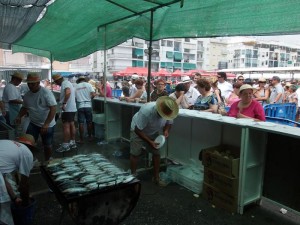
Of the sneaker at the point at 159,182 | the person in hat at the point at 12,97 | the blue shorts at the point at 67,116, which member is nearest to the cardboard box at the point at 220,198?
the sneaker at the point at 159,182

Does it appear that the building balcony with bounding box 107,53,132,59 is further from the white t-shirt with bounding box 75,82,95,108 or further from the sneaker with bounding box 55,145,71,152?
the sneaker with bounding box 55,145,71,152

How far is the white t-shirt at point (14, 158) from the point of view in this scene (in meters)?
2.56

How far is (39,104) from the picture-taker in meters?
4.63

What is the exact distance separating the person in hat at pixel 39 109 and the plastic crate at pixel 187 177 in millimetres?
2314

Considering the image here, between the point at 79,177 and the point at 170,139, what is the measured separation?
116 inches

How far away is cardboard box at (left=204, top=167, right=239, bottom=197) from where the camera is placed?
3553 mm

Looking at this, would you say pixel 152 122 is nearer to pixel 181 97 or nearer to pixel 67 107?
pixel 181 97

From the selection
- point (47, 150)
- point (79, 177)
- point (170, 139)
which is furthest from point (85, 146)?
point (79, 177)

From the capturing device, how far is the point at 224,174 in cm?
365

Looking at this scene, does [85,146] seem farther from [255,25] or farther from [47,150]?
[255,25]

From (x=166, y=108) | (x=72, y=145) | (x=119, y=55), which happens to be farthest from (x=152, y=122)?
(x=119, y=55)

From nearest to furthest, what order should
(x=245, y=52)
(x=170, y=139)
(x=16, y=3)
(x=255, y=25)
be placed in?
1. (x=255, y=25)
2. (x=16, y=3)
3. (x=170, y=139)
4. (x=245, y=52)

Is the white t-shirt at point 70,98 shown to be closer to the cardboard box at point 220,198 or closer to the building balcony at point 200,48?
the cardboard box at point 220,198

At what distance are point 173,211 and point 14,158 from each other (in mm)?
2237
